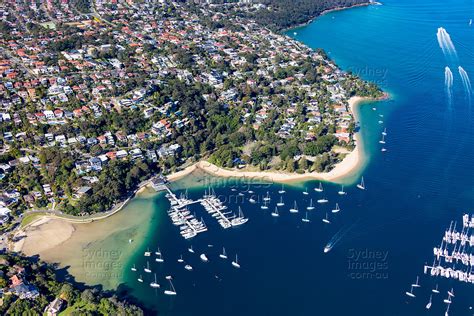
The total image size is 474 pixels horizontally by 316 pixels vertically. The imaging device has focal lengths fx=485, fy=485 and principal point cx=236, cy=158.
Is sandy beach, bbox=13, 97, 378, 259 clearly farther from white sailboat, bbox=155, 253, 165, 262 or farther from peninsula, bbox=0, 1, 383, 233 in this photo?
white sailboat, bbox=155, 253, 165, 262

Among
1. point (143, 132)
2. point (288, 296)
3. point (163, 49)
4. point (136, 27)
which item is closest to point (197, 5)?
point (136, 27)

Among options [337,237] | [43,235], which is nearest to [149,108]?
[43,235]

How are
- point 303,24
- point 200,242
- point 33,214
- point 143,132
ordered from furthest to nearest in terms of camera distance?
point 303,24
point 143,132
point 33,214
point 200,242

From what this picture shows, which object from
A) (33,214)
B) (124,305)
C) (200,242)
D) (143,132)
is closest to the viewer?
(124,305)

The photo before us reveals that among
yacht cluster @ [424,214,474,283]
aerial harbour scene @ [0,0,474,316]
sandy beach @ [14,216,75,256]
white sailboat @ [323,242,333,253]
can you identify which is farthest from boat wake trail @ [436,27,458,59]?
sandy beach @ [14,216,75,256]

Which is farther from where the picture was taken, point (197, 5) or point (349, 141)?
point (197, 5)

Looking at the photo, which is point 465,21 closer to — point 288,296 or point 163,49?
point 163,49

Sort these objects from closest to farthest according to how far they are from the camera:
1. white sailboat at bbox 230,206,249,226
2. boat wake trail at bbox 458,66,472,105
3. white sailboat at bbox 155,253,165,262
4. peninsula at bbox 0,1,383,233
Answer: white sailboat at bbox 155,253,165,262, white sailboat at bbox 230,206,249,226, peninsula at bbox 0,1,383,233, boat wake trail at bbox 458,66,472,105

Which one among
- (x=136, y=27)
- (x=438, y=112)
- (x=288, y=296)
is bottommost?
(x=288, y=296)
